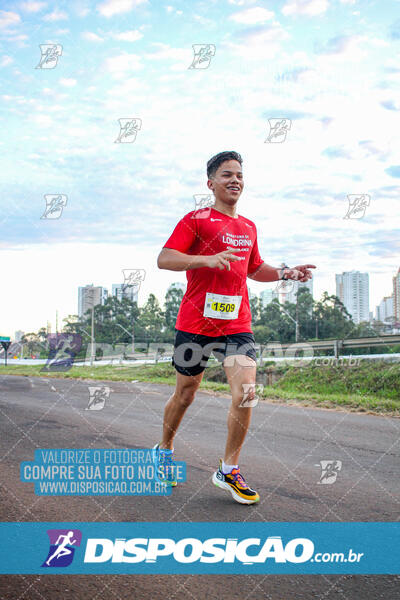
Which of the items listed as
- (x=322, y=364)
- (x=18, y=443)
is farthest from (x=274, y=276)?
(x=322, y=364)

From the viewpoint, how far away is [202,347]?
3945 millimetres

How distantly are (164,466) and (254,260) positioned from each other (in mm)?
1754

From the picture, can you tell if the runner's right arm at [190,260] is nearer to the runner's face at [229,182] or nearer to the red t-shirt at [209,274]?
the red t-shirt at [209,274]

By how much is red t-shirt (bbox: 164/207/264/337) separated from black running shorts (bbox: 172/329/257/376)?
43 millimetres

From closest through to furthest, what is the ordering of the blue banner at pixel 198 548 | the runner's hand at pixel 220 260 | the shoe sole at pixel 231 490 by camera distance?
the blue banner at pixel 198 548, the runner's hand at pixel 220 260, the shoe sole at pixel 231 490

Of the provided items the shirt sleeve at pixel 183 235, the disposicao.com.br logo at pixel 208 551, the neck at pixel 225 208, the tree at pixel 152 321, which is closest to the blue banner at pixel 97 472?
the disposicao.com.br logo at pixel 208 551

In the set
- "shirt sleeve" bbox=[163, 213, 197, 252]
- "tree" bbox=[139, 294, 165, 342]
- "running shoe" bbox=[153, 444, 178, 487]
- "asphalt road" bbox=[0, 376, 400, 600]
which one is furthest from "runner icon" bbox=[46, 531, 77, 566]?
"tree" bbox=[139, 294, 165, 342]

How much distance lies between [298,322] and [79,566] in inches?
982

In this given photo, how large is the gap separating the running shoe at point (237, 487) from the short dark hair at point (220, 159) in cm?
220

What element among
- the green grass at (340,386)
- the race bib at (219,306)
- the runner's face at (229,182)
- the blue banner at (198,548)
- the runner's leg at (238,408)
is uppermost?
the runner's face at (229,182)

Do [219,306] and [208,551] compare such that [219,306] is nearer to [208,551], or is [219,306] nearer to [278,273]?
[278,273]

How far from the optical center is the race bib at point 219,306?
12.7 ft

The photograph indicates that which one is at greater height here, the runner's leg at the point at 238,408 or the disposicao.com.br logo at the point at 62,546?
the runner's leg at the point at 238,408

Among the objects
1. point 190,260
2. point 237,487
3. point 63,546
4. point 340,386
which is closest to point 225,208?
point 190,260
